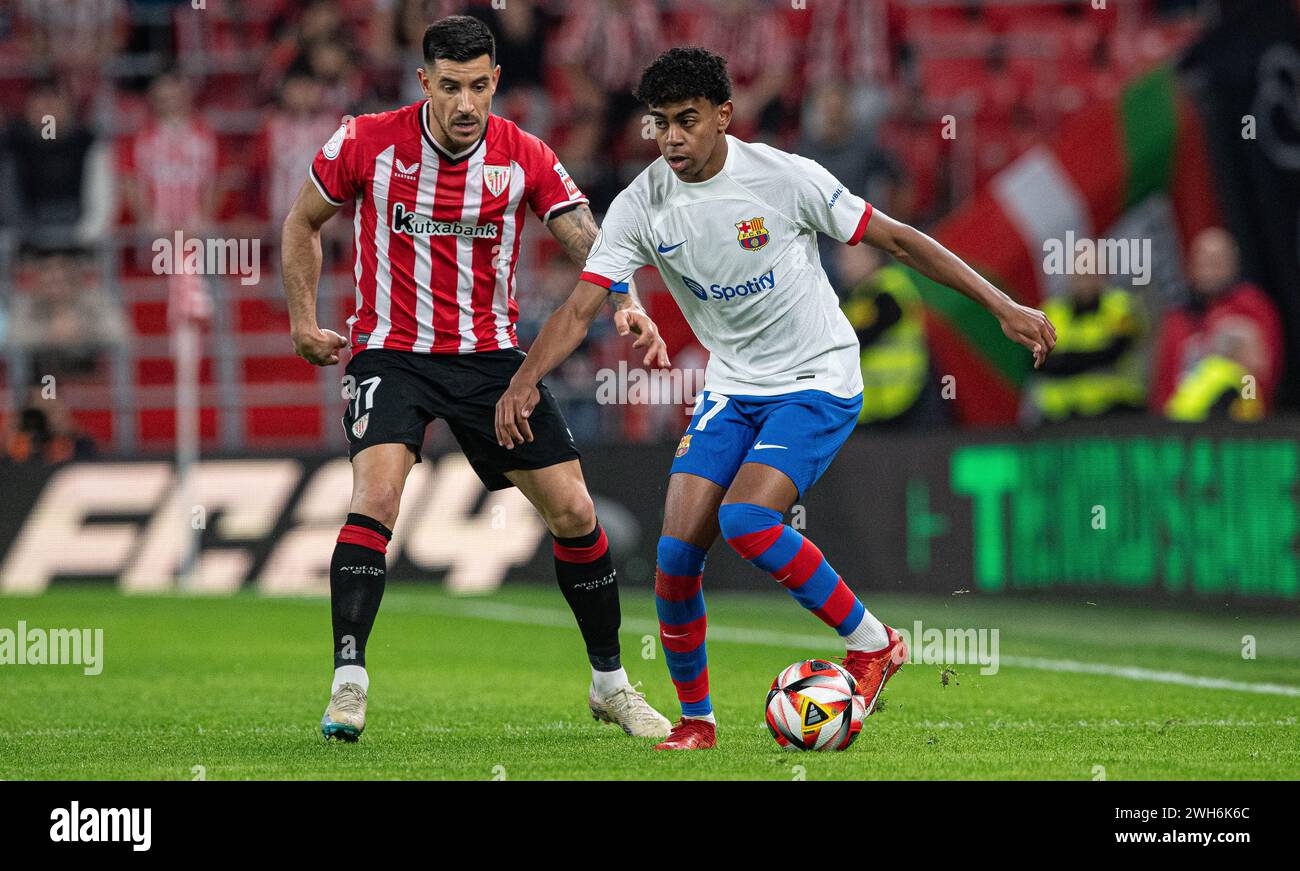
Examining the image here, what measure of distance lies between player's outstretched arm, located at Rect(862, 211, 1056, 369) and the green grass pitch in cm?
136

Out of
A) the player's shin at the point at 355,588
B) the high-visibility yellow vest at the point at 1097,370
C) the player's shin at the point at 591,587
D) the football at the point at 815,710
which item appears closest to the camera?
the football at the point at 815,710

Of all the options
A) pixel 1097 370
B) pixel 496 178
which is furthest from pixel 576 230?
pixel 1097 370

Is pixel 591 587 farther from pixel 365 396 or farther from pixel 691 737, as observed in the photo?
pixel 365 396

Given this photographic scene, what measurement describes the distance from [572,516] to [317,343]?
1.13m

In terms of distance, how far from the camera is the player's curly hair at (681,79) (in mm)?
6383

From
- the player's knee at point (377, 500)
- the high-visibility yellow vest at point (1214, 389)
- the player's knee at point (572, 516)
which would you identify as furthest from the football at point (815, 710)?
the high-visibility yellow vest at point (1214, 389)

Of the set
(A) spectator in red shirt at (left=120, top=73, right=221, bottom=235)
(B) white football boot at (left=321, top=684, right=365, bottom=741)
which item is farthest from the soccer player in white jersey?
(A) spectator in red shirt at (left=120, top=73, right=221, bottom=235)

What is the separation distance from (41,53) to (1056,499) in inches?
433

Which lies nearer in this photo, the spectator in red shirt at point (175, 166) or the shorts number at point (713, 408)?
the shorts number at point (713, 408)

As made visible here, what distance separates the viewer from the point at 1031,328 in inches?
255

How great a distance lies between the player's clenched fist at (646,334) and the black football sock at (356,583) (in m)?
1.12

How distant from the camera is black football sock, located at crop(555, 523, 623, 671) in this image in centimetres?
737

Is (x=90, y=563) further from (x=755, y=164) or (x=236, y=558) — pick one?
(x=755, y=164)
